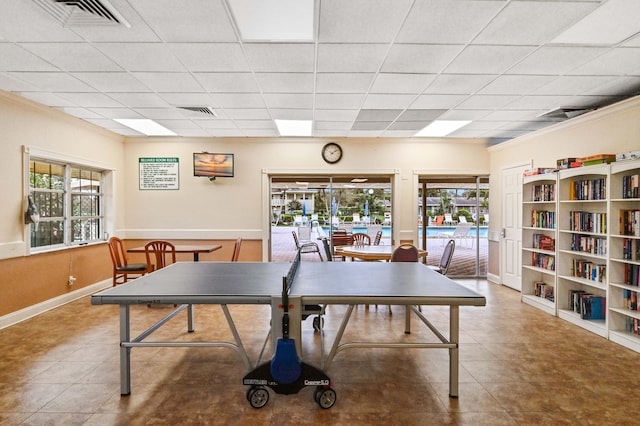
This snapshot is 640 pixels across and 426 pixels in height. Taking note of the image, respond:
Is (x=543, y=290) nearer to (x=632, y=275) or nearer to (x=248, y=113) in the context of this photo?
(x=632, y=275)

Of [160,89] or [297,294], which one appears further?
[160,89]

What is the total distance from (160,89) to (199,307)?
116 inches

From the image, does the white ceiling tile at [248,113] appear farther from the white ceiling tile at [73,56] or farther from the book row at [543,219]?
the book row at [543,219]

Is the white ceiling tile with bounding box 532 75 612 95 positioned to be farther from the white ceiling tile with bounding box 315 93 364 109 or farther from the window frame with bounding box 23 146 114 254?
the window frame with bounding box 23 146 114 254

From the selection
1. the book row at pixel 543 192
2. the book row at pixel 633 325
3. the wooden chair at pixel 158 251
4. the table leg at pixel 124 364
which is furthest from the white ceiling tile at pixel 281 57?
the book row at pixel 633 325

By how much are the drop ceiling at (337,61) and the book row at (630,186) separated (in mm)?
1050

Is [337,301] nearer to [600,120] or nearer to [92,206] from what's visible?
[600,120]

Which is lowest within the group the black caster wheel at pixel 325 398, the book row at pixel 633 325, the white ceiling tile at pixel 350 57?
the black caster wheel at pixel 325 398

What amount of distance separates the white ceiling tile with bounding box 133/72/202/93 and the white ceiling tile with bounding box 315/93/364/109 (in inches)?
57.6

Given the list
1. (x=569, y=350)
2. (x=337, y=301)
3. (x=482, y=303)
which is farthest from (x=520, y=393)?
(x=337, y=301)

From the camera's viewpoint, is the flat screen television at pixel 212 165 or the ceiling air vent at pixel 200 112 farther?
the flat screen television at pixel 212 165

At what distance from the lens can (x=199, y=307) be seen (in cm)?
488

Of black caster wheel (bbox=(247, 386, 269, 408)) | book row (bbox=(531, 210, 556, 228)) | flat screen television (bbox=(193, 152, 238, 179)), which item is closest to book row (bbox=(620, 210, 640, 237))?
book row (bbox=(531, 210, 556, 228))

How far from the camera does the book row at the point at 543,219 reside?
15.5ft
